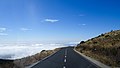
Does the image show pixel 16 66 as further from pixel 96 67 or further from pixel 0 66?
pixel 96 67

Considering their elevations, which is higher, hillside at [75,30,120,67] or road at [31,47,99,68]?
hillside at [75,30,120,67]

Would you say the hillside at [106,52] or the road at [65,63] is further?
the hillside at [106,52]

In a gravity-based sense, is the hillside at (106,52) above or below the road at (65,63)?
above

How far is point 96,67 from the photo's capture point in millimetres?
17953

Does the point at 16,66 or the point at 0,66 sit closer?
the point at 0,66

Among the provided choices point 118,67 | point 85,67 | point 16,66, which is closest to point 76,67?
point 85,67

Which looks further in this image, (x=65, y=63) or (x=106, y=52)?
(x=106, y=52)

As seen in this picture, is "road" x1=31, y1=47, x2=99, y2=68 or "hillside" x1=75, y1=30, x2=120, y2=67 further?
"hillside" x1=75, y1=30, x2=120, y2=67

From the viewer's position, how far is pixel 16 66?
18.7m

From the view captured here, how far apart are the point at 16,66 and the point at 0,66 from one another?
1.65 m

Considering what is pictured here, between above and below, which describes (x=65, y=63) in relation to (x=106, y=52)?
below

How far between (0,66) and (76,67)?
5895 millimetres

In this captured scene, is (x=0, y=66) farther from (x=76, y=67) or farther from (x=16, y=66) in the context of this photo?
(x=76, y=67)

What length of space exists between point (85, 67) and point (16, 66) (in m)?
5.61
